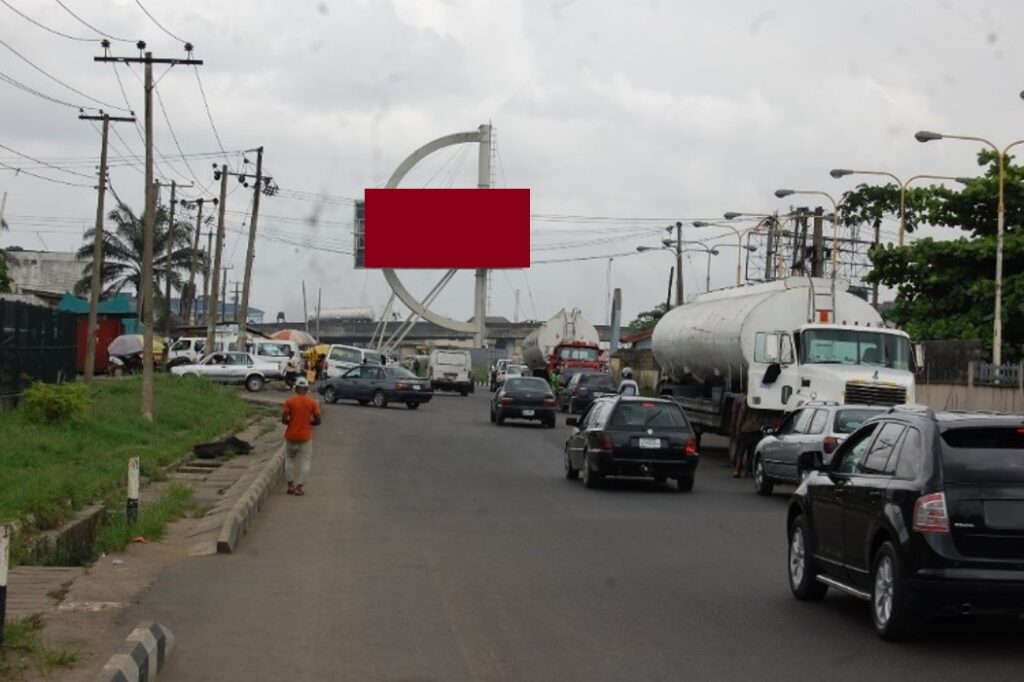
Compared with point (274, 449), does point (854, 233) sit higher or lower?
higher

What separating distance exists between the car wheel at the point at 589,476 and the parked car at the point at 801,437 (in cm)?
266

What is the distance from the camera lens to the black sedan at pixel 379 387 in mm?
54906

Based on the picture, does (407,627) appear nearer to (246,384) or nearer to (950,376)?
(950,376)

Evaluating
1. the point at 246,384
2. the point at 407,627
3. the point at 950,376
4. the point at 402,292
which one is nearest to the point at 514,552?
the point at 407,627

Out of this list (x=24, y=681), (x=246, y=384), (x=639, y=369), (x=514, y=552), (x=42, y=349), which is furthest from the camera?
(x=639, y=369)

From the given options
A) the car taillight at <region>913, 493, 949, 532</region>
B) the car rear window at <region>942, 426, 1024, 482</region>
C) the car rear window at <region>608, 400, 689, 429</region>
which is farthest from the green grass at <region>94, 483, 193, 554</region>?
the car rear window at <region>942, 426, 1024, 482</region>

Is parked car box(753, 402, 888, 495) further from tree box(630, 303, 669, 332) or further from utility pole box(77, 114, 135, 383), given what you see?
tree box(630, 303, 669, 332)

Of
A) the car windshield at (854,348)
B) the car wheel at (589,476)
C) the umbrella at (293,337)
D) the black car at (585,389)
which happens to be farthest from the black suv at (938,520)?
the umbrella at (293,337)

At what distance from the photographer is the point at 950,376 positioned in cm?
4312

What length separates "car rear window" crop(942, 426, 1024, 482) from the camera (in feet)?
33.9

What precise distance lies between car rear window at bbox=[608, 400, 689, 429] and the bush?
37.1ft

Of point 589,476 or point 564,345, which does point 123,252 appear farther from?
point 589,476

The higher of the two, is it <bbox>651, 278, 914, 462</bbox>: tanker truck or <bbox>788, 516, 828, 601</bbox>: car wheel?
<bbox>651, 278, 914, 462</bbox>: tanker truck

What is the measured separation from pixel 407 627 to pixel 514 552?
16.5ft
